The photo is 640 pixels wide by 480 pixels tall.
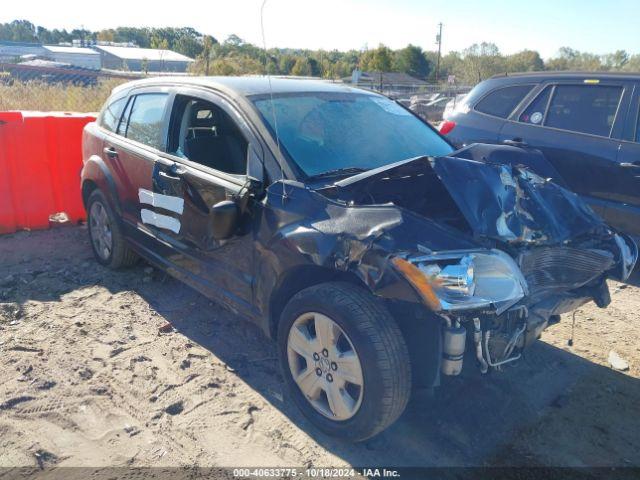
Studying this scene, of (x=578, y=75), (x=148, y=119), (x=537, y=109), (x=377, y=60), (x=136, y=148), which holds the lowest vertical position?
(x=136, y=148)

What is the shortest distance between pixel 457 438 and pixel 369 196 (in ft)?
4.62

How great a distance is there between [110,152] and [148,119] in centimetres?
56

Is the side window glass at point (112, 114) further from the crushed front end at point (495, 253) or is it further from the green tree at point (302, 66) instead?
the green tree at point (302, 66)

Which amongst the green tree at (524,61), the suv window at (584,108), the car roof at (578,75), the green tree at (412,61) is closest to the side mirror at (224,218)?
the suv window at (584,108)

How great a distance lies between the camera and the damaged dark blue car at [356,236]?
251 centimetres

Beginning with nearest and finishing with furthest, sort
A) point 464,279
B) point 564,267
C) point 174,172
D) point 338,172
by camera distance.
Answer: point 464,279
point 564,267
point 338,172
point 174,172

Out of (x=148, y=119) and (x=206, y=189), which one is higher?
(x=148, y=119)

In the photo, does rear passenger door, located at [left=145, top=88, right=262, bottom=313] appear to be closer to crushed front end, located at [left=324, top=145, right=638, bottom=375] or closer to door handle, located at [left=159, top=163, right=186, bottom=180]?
door handle, located at [left=159, top=163, right=186, bottom=180]

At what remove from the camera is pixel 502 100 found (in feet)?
20.2

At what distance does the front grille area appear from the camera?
9.46ft

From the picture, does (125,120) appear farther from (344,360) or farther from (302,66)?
(302,66)

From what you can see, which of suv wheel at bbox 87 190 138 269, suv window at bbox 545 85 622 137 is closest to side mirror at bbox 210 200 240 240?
suv wheel at bbox 87 190 138 269

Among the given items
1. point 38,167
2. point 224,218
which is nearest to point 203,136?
point 224,218

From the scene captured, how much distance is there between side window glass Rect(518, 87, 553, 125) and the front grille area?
10.1ft
